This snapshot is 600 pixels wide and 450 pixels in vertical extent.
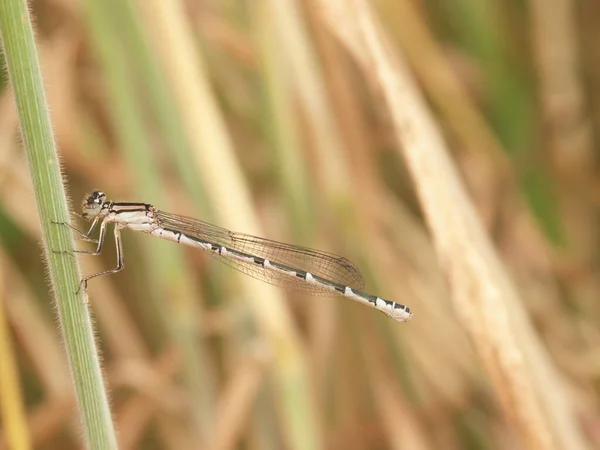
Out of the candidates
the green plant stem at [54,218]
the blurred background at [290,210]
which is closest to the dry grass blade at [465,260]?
the blurred background at [290,210]

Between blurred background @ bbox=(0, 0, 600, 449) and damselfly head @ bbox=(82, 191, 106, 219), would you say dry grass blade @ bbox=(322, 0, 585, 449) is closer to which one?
blurred background @ bbox=(0, 0, 600, 449)

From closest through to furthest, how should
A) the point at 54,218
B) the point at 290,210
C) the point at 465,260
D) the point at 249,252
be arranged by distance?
the point at 54,218 < the point at 465,260 < the point at 249,252 < the point at 290,210

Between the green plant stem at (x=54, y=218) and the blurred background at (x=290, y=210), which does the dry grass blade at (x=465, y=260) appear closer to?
the blurred background at (x=290, y=210)

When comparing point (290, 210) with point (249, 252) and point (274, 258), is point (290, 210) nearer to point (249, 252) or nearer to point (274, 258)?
point (274, 258)

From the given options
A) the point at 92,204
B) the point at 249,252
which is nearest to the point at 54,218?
the point at 92,204

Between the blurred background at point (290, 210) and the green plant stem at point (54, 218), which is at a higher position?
the blurred background at point (290, 210)
